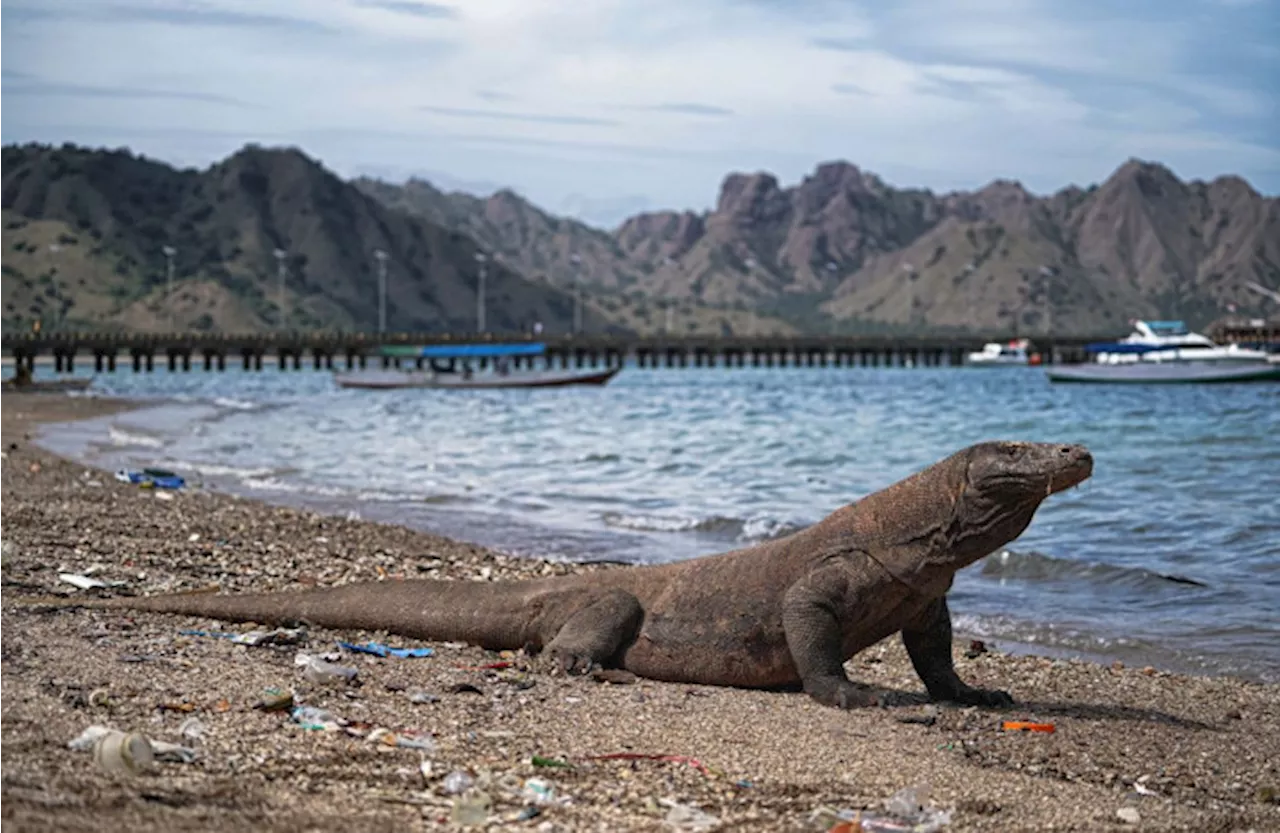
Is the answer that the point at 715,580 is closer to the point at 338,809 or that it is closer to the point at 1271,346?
the point at 338,809

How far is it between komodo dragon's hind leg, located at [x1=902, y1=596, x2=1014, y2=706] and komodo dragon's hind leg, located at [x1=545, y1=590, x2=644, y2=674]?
1.62 meters

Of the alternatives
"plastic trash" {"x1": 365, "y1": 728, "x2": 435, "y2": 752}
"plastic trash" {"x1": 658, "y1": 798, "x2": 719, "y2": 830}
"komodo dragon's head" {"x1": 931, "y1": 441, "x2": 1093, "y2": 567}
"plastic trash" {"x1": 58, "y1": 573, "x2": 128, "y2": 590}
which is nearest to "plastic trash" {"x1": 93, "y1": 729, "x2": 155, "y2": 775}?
"plastic trash" {"x1": 365, "y1": 728, "x2": 435, "y2": 752}

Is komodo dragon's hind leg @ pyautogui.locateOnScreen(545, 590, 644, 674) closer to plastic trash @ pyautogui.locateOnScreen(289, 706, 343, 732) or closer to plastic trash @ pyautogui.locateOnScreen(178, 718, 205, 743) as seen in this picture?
plastic trash @ pyautogui.locateOnScreen(289, 706, 343, 732)

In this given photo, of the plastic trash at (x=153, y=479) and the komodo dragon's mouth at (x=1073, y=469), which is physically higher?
the komodo dragon's mouth at (x=1073, y=469)

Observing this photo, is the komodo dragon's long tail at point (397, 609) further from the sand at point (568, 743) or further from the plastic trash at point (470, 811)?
the plastic trash at point (470, 811)

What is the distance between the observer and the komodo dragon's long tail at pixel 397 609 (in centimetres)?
1013

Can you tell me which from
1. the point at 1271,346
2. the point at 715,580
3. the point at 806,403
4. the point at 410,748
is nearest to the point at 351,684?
the point at 410,748

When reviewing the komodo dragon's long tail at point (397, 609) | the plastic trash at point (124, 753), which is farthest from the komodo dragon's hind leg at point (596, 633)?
the plastic trash at point (124, 753)

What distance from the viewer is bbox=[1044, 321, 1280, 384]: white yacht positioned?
310ft

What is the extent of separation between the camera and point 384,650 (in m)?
9.60

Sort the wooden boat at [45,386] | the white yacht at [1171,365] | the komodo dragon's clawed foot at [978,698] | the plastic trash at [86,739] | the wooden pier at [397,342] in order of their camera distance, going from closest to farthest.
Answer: the plastic trash at [86,739], the komodo dragon's clawed foot at [978,698], the wooden boat at [45,386], the white yacht at [1171,365], the wooden pier at [397,342]

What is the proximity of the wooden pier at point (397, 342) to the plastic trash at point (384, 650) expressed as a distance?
4059 inches

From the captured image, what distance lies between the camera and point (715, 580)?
959 cm

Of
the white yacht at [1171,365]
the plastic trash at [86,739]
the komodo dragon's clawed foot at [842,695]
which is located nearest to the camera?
the plastic trash at [86,739]
